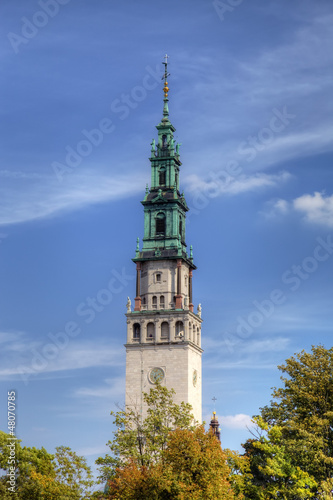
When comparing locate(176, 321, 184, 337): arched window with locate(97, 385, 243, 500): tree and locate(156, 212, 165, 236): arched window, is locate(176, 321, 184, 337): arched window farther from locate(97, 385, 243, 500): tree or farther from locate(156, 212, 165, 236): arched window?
locate(97, 385, 243, 500): tree

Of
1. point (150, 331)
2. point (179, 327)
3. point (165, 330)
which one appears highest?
point (179, 327)

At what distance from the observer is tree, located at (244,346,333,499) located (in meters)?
74.3

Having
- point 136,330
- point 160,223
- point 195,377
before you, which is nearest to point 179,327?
point 136,330

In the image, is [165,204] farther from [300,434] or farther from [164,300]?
[300,434]

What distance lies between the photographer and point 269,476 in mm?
77812

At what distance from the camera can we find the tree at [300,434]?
74.3 meters

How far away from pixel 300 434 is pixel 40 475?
23.3m

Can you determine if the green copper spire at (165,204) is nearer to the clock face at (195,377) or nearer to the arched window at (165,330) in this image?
the arched window at (165,330)

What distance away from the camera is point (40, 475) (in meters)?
77.1

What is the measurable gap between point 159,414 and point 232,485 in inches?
353

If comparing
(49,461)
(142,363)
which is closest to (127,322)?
(142,363)

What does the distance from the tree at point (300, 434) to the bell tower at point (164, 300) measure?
3620 cm

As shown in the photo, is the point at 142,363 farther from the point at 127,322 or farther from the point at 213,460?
the point at 213,460

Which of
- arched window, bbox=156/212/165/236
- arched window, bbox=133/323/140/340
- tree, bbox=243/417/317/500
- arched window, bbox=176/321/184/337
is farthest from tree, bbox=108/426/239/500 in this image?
arched window, bbox=156/212/165/236
